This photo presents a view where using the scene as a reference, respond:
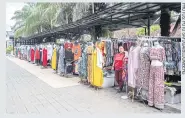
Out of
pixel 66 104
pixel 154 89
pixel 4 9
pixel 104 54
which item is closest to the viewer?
pixel 4 9

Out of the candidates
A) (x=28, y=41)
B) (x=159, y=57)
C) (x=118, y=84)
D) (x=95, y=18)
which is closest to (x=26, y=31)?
(x=28, y=41)

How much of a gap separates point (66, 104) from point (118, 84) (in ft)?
5.88

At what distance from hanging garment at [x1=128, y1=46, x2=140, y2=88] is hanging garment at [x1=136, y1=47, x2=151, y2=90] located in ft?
0.47

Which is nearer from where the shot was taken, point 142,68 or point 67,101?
point 142,68

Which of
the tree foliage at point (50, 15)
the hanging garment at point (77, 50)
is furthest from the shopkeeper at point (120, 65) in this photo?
the tree foliage at point (50, 15)

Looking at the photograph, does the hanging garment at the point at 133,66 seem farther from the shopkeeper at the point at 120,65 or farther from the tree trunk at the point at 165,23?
the tree trunk at the point at 165,23

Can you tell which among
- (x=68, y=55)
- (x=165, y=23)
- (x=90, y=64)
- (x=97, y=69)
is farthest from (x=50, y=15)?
(x=165, y=23)

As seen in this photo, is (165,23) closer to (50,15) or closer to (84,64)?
(84,64)

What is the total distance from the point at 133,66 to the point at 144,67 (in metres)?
0.41

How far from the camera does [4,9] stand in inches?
180

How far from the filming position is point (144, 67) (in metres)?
5.11

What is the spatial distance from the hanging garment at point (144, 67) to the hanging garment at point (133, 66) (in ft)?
0.47

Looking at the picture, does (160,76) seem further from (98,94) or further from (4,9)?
(4,9)

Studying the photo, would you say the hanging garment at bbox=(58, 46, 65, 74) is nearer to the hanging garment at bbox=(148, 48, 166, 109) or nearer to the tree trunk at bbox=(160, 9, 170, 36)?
the tree trunk at bbox=(160, 9, 170, 36)
